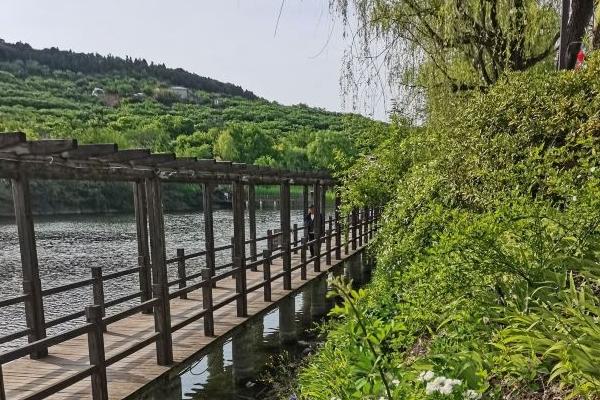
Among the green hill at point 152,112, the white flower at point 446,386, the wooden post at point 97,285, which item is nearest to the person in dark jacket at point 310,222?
the wooden post at point 97,285

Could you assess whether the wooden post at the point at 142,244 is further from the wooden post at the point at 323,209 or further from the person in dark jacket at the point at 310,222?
the wooden post at the point at 323,209

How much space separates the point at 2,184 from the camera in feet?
119

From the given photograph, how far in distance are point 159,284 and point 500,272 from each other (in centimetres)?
432

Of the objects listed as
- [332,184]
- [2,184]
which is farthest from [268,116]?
[332,184]

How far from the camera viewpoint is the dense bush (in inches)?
95.7

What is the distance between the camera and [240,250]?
868cm

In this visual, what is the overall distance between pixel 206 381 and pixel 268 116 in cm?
11157

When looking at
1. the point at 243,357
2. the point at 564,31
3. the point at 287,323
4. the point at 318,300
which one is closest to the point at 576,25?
the point at 564,31

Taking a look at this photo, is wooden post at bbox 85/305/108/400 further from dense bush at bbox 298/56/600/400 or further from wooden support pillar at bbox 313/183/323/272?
wooden support pillar at bbox 313/183/323/272

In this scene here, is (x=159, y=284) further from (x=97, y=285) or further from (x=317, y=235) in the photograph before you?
(x=317, y=235)

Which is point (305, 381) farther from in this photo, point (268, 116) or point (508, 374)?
point (268, 116)

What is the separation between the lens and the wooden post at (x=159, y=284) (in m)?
5.94

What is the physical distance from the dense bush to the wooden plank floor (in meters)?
2.11

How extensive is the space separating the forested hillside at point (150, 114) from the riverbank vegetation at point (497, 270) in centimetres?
4055
